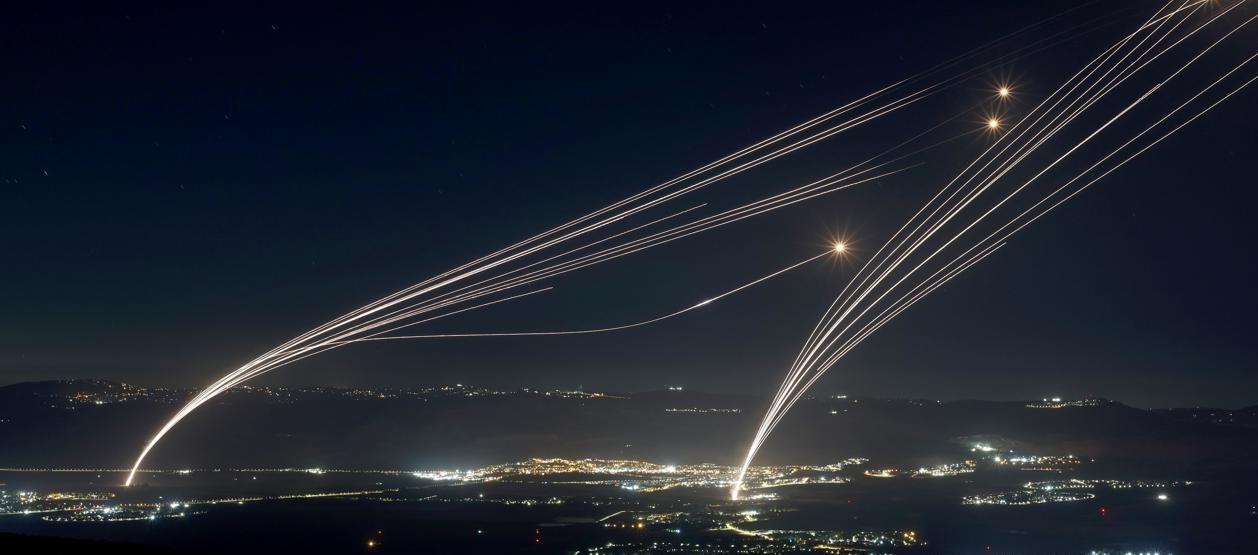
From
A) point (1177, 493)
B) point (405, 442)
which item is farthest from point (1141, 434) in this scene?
point (405, 442)

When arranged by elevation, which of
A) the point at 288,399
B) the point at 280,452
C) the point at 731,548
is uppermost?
the point at 288,399

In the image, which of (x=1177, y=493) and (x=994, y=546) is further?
(x=1177, y=493)

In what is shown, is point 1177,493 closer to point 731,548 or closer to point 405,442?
point 731,548

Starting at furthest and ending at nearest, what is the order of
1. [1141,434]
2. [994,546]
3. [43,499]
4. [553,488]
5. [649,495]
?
[1141,434] → [553,488] → [649,495] → [43,499] → [994,546]

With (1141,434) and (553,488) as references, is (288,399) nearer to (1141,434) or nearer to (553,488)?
(553,488)

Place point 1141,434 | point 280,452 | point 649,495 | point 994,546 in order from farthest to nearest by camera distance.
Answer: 1. point 1141,434
2. point 280,452
3. point 649,495
4. point 994,546

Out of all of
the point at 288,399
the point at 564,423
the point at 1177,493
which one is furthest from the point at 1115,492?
the point at 288,399

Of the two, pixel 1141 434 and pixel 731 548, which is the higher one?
pixel 1141 434

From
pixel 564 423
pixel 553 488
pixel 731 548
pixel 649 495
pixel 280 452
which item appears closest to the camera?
pixel 731 548

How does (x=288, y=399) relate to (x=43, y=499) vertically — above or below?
above
